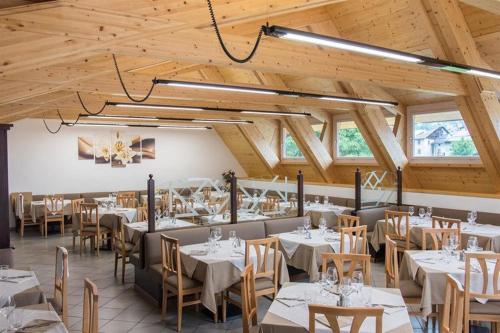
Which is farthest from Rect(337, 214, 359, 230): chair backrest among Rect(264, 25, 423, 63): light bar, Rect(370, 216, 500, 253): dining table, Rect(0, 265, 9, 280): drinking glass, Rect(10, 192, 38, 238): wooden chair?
Rect(10, 192, 38, 238): wooden chair

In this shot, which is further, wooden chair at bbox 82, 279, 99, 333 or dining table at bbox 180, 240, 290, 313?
dining table at bbox 180, 240, 290, 313

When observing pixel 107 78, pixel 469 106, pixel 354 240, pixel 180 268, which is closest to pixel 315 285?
pixel 180 268

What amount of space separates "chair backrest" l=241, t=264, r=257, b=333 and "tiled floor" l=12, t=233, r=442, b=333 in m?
1.53

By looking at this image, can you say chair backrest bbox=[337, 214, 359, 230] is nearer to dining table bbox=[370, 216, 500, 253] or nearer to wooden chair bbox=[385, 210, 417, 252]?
wooden chair bbox=[385, 210, 417, 252]

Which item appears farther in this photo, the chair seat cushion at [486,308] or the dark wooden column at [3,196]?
the dark wooden column at [3,196]

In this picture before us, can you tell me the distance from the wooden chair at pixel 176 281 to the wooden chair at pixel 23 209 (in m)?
6.78

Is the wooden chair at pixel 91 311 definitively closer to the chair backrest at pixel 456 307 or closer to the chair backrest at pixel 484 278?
the chair backrest at pixel 456 307

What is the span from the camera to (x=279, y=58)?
569cm

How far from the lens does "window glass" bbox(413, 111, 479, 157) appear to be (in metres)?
8.98

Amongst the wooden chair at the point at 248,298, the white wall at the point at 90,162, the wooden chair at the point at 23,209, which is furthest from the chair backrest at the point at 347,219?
the white wall at the point at 90,162

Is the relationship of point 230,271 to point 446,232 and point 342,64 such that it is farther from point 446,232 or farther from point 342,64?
point 342,64

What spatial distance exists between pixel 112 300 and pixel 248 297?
3.23 m

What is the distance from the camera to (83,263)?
8.05 m

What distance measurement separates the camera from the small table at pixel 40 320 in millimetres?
3023
